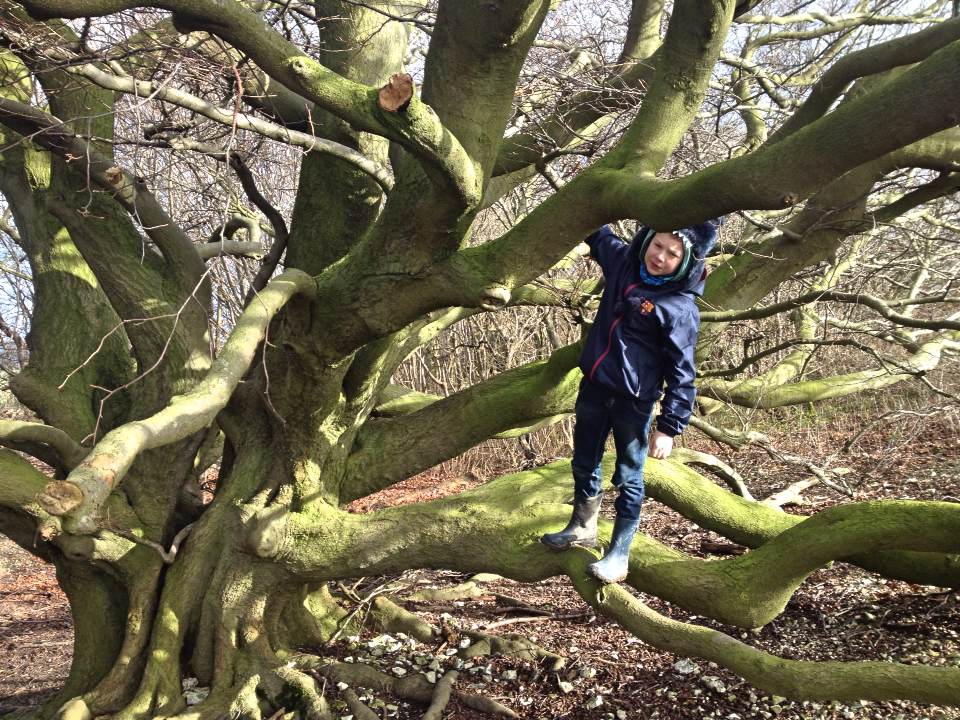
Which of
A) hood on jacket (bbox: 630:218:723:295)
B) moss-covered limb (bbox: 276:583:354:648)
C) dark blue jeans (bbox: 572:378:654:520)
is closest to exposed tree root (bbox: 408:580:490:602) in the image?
moss-covered limb (bbox: 276:583:354:648)

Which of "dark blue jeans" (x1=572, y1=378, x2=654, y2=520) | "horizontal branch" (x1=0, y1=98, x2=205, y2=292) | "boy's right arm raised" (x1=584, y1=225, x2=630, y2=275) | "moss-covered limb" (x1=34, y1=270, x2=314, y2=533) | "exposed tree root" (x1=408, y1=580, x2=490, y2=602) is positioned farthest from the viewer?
"exposed tree root" (x1=408, y1=580, x2=490, y2=602)

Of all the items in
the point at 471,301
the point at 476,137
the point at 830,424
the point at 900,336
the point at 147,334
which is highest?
the point at 830,424

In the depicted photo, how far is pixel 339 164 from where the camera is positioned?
4.49m

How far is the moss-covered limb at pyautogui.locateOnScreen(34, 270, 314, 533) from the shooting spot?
85.7 inches

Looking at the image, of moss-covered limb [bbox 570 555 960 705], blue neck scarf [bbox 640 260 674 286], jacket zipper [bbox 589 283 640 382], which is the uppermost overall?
blue neck scarf [bbox 640 260 674 286]

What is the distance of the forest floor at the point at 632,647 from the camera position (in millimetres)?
4516

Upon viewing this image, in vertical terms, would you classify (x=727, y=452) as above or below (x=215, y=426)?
above

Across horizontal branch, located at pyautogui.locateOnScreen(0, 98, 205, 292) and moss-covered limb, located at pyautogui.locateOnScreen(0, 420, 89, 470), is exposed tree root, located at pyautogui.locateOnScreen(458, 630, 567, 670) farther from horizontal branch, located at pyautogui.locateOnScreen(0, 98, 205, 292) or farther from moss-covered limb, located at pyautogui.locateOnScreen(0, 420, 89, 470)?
horizontal branch, located at pyautogui.locateOnScreen(0, 98, 205, 292)

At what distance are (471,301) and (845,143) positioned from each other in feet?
5.76

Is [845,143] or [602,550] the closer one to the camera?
[845,143]

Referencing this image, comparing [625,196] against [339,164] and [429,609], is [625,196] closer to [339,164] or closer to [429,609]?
[339,164]

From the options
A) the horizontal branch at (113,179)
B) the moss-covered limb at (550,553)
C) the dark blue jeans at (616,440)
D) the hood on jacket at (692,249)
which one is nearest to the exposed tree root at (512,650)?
the moss-covered limb at (550,553)

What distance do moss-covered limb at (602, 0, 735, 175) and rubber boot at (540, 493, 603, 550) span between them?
1.49 meters

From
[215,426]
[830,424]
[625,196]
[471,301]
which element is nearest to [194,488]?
[215,426]
